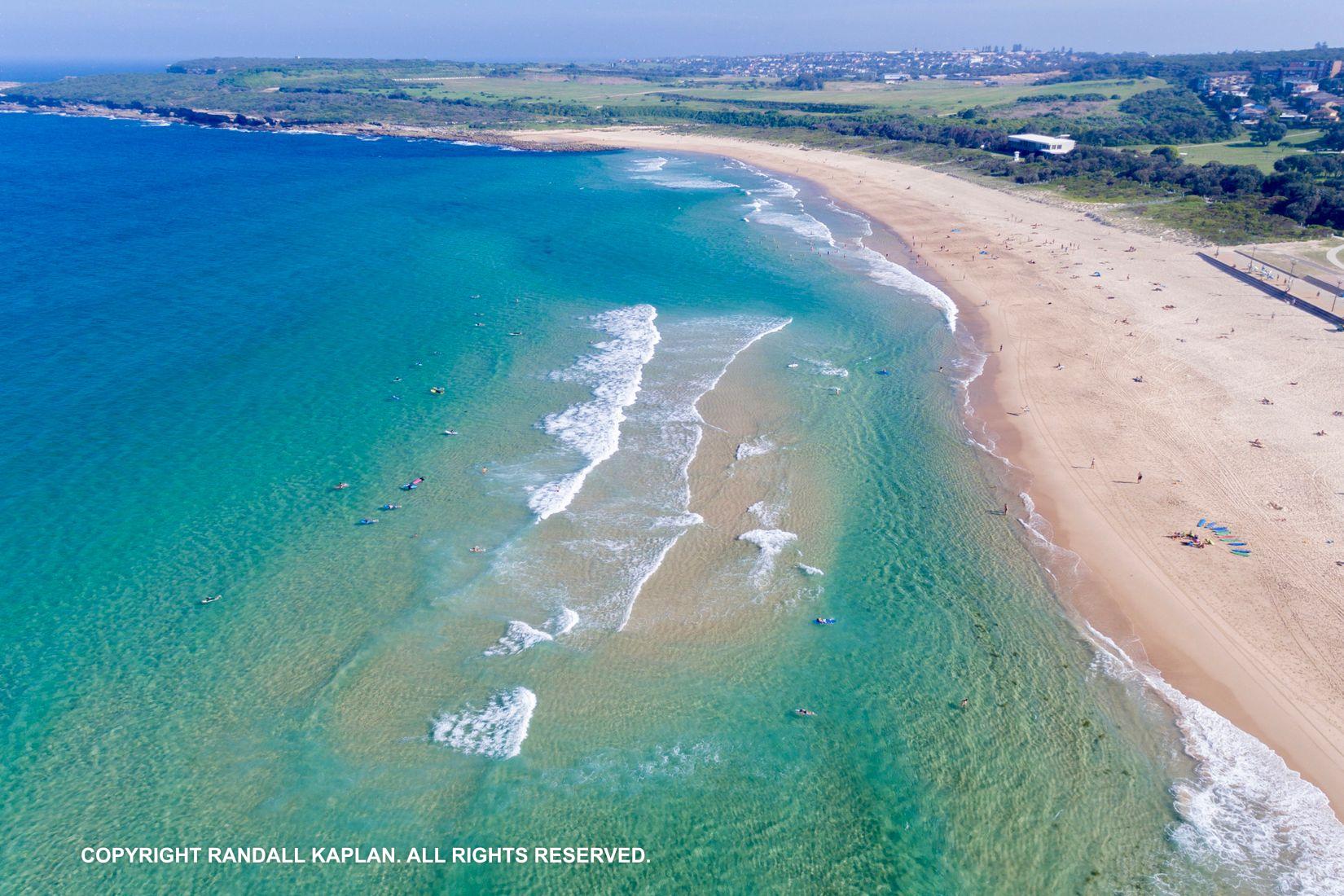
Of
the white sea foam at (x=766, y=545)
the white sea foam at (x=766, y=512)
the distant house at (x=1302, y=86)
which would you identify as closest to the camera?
the white sea foam at (x=766, y=545)

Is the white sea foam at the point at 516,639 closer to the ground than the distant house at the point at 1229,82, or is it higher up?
closer to the ground

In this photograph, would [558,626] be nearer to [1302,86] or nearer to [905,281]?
[905,281]

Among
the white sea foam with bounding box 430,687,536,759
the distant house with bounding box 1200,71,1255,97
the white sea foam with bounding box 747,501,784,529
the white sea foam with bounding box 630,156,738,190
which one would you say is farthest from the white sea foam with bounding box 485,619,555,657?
the distant house with bounding box 1200,71,1255,97

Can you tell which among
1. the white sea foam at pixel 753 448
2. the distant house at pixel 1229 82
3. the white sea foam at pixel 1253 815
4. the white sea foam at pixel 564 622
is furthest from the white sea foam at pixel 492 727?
the distant house at pixel 1229 82

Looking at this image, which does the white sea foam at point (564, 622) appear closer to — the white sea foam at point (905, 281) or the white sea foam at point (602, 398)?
the white sea foam at point (602, 398)

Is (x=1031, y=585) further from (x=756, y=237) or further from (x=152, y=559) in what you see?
(x=756, y=237)

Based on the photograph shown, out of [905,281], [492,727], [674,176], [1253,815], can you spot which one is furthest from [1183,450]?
[674,176]

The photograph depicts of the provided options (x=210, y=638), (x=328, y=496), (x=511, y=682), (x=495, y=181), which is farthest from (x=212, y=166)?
(x=511, y=682)
